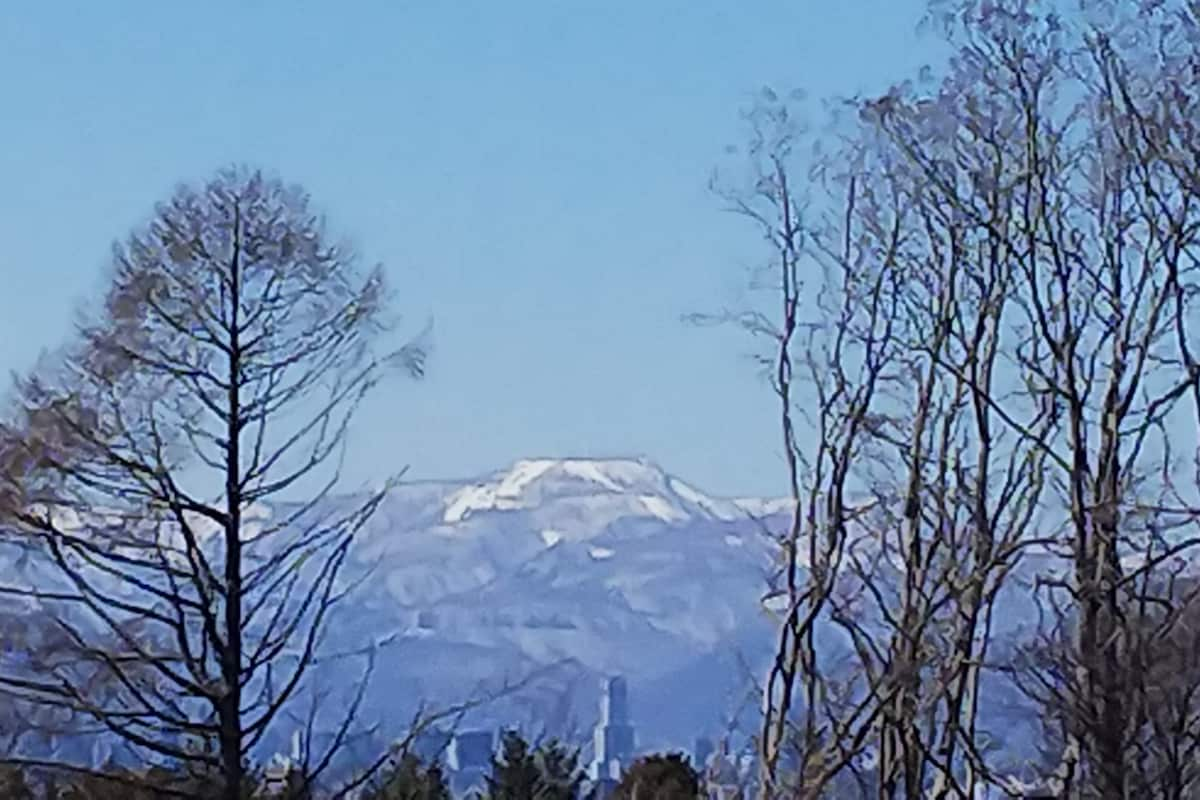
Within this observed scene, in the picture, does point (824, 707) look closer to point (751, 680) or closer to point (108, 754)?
point (751, 680)

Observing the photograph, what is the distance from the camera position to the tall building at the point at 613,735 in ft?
76.3

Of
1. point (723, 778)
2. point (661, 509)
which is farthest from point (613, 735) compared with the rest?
point (661, 509)

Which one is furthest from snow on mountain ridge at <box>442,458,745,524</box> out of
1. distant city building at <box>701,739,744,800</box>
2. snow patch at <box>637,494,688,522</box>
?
distant city building at <box>701,739,744,800</box>

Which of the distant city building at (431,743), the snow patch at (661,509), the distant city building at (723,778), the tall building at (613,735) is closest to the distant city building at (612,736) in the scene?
the tall building at (613,735)

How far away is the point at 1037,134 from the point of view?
1469cm

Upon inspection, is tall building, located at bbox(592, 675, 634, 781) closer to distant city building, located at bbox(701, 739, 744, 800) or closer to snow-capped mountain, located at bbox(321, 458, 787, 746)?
snow-capped mountain, located at bbox(321, 458, 787, 746)

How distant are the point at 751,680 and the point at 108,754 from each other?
3.68 meters

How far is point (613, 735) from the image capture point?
28.0 m

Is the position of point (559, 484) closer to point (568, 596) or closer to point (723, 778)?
point (568, 596)

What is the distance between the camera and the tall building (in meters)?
23.3

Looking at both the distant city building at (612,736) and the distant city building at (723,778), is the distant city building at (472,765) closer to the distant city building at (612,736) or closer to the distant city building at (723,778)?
the distant city building at (612,736)

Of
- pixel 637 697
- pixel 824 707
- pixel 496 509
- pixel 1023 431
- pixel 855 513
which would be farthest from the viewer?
pixel 496 509

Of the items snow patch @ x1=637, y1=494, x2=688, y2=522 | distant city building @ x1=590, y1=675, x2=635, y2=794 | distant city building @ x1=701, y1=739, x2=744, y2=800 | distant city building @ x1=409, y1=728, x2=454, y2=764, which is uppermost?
snow patch @ x1=637, y1=494, x2=688, y2=522

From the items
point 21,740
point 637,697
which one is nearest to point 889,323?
point 21,740
